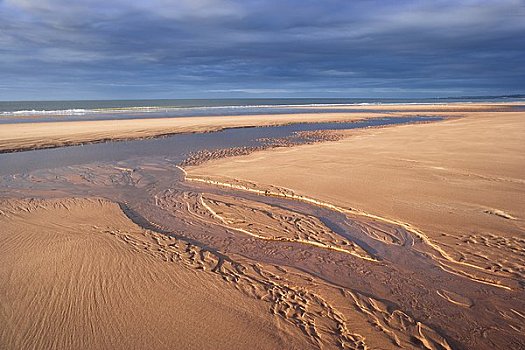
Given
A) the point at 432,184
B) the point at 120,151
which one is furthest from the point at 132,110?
the point at 432,184

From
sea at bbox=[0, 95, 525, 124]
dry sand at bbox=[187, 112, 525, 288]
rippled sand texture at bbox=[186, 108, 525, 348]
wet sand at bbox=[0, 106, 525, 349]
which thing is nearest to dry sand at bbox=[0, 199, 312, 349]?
wet sand at bbox=[0, 106, 525, 349]

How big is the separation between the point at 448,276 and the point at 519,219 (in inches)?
113

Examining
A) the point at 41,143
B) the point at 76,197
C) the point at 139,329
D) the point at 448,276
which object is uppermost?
the point at 41,143

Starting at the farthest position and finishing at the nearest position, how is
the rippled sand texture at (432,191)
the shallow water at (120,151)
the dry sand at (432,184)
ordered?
the shallow water at (120,151) → the dry sand at (432,184) → the rippled sand texture at (432,191)

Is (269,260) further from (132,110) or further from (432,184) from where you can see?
(132,110)

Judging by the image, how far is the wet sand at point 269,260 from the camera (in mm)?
3914

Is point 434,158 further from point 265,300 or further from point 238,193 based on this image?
point 265,300

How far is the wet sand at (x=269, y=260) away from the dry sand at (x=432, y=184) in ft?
0.16

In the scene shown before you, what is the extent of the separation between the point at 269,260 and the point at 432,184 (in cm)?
565

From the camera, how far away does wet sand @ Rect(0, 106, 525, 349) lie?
3914 millimetres

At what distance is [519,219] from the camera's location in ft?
22.1

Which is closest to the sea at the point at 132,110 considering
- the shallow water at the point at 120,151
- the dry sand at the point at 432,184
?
the shallow water at the point at 120,151

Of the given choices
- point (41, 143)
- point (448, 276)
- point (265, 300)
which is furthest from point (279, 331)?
point (41, 143)

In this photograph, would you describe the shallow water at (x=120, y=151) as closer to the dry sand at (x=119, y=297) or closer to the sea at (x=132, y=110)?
the dry sand at (x=119, y=297)
